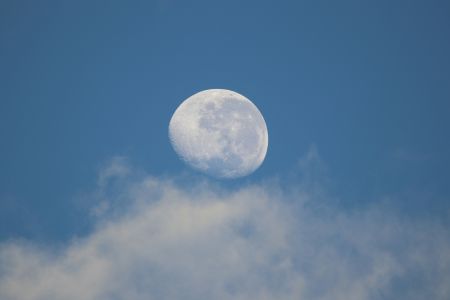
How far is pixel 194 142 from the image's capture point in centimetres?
3453

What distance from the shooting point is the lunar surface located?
34.5 m

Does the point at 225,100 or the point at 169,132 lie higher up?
the point at 225,100

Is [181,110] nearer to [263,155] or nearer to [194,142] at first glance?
[194,142]

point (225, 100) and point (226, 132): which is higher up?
point (225, 100)

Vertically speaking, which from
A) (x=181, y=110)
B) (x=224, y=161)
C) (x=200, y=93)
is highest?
(x=200, y=93)

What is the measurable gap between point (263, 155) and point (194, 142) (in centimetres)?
814

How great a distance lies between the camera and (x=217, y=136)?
34.4 meters

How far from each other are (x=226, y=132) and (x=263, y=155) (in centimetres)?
605

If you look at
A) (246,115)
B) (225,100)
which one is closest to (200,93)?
(225,100)

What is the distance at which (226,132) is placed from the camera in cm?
3478

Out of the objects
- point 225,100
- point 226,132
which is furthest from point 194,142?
point 225,100

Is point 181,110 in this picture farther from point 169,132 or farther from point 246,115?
point 246,115

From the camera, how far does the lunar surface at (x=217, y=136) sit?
113 ft

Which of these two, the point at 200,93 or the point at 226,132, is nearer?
the point at 226,132
